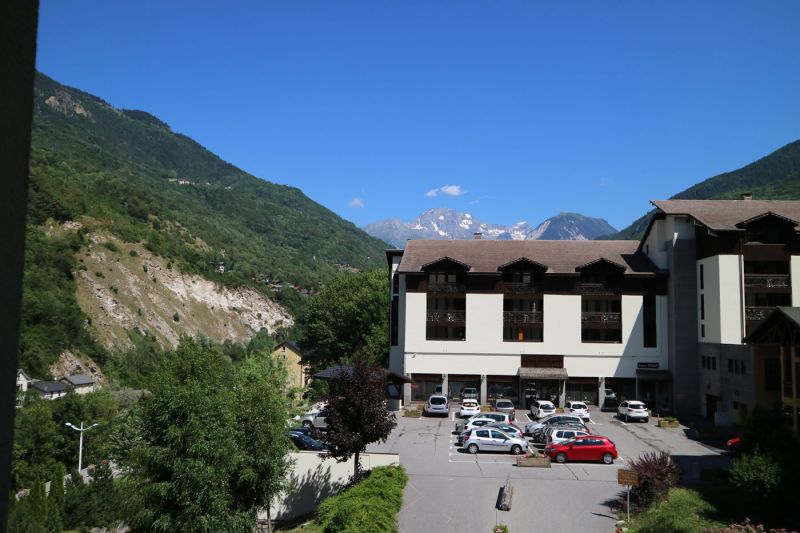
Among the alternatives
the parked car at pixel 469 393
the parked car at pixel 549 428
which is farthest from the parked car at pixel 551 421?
the parked car at pixel 469 393

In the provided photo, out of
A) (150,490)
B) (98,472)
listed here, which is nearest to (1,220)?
(150,490)

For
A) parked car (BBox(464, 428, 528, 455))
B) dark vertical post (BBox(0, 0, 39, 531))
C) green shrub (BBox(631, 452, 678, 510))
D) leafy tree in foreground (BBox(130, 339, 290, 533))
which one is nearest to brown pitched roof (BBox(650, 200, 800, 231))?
parked car (BBox(464, 428, 528, 455))

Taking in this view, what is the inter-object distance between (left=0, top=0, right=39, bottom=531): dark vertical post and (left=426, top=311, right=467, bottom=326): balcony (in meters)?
53.1

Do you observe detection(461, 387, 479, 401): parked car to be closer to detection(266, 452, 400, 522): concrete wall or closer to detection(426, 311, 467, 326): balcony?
detection(426, 311, 467, 326): balcony

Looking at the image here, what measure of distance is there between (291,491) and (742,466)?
19278 mm

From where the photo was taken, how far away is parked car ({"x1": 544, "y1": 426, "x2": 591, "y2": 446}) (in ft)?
114

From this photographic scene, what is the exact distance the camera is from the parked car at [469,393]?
53.2 meters

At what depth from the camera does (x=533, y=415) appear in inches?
1930

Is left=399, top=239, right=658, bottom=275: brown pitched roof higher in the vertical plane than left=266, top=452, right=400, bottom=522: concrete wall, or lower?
higher

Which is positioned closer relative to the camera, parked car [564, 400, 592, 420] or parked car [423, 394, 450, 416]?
parked car [564, 400, 592, 420]

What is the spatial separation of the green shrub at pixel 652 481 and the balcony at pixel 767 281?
26.2 meters

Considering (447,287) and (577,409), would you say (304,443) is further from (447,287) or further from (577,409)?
(447,287)

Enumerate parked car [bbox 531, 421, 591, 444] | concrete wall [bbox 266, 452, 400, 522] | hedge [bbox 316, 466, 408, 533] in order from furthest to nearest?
parked car [bbox 531, 421, 591, 444]
concrete wall [bbox 266, 452, 400, 522]
hedge [bbox 316, 466, 408, 533]

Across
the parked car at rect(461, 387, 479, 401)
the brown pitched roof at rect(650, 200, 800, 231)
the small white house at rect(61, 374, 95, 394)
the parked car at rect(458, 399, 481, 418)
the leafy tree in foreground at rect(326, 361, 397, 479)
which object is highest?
the brown pitched roof at rect(650, 200, 800, 231)
